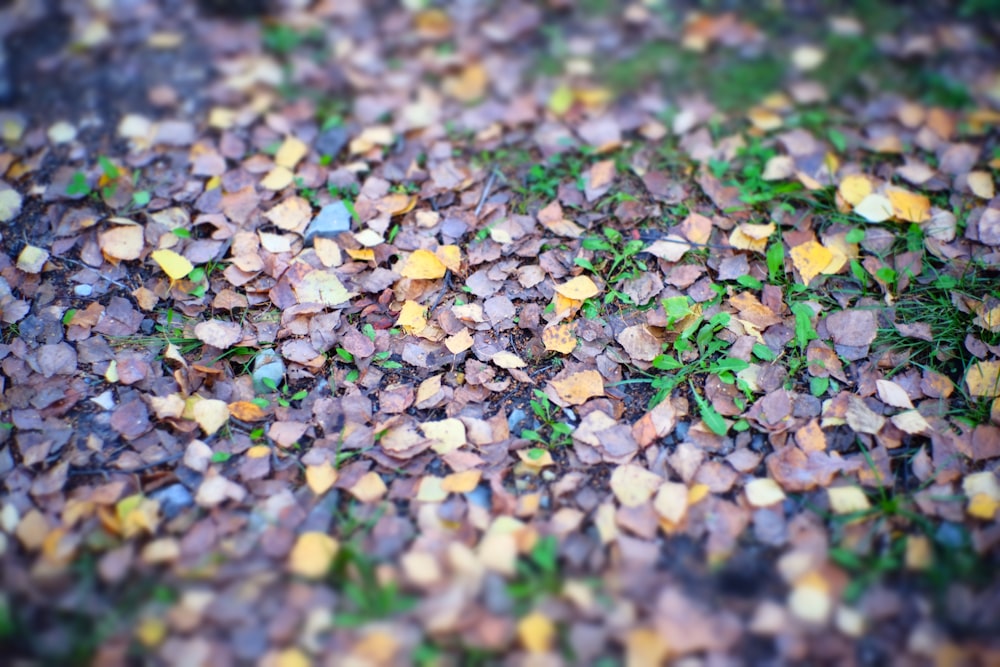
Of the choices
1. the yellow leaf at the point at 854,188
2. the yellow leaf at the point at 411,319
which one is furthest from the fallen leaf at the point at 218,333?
the yellow leaf at the point at 854,188

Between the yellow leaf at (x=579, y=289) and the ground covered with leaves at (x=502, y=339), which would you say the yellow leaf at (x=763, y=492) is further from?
the yellow leaf at (x=579, y=289)

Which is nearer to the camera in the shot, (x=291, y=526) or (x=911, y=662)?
(x=911, y=662)

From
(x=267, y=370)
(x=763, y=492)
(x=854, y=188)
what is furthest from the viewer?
(x=854, y=188)

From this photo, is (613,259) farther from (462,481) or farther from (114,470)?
(114,470)

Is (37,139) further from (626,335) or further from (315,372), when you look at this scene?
(626,335)

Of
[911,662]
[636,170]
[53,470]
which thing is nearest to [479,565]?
[911,662]

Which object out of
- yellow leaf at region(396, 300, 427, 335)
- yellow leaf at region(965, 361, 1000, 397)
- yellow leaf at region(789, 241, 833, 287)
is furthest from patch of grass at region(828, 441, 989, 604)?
yellow leaf at region(396, 300, 427, 335)

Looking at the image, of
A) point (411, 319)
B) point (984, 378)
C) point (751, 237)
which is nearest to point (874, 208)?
point (751, 237)
